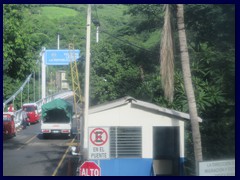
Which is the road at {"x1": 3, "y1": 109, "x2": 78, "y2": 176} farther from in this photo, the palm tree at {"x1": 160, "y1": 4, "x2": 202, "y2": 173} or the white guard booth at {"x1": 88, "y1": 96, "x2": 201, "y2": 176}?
Result: the palm tree at {"x1": 160, "y1": 4, "x2": 202, "y2": 173}

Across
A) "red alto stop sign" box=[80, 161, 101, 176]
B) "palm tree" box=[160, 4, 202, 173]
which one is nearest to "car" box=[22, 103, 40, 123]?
"palm tree" box=[160, 4, 202, 173]

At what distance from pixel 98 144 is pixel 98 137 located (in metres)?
0.18

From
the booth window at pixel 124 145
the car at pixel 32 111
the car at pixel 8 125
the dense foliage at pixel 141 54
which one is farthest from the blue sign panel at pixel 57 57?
the booth window at pixel 124 145

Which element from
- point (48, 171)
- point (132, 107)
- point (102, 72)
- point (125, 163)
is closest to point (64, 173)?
point (48, 171)

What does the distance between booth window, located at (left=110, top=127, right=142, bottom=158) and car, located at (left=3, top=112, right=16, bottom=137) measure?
11.7 m

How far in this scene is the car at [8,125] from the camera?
2563 centimetres

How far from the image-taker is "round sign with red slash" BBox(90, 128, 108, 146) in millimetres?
11453

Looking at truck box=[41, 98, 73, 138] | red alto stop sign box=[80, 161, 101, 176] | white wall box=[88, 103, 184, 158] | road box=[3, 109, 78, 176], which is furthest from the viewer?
truck box=[41, 98, 73, 138]

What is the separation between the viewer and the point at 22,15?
2705 cm

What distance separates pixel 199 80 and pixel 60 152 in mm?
7532

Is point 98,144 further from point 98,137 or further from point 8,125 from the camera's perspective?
point 8,125

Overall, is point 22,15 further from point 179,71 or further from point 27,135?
point 179,71

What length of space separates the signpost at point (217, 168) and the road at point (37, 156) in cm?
575

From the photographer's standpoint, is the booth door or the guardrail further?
the guardrail
